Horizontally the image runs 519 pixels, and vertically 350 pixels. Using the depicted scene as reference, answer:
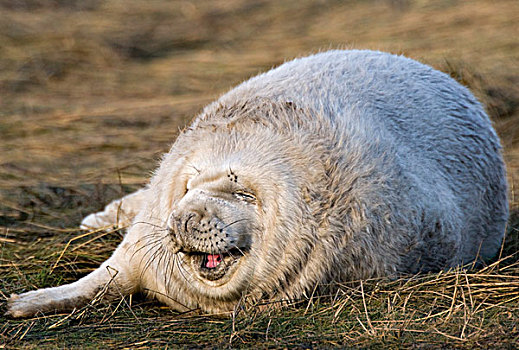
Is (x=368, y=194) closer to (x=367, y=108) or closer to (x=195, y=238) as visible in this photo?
(x=367, y=108)

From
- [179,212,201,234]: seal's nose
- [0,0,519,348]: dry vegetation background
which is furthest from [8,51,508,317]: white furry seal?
[0,0,519,348]: dry vegetation background

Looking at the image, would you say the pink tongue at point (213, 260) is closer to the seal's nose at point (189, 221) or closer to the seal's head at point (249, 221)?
the seal's head at point (249, 221)

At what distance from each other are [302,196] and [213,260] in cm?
50

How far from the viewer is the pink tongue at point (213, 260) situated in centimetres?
336

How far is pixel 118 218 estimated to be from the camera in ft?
15.6

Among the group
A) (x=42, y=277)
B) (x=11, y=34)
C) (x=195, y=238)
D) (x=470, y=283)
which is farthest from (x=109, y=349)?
(x=11, y=34)

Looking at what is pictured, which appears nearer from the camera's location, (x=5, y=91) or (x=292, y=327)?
(x=292, y=327)

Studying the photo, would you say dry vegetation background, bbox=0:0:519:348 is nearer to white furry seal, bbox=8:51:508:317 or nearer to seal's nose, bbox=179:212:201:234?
white furry seal, bbox=8:51:508:317

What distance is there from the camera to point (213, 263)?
336 centimetres

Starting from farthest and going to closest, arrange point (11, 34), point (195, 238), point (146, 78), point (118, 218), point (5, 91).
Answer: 1. point (11, 34)
2. point (146, 78)
3. point (5, 91)
4. point (118, 218)
5. point (195, 238)

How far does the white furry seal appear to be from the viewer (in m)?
3.36

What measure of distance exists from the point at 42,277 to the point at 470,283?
2.28m

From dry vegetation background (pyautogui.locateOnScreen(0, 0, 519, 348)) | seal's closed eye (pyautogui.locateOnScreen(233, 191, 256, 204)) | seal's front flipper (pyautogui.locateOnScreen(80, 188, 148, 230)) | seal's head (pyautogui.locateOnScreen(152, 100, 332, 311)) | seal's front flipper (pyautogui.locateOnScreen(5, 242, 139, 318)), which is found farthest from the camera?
seal's front flipper (pyautogui.locateOnScreen(80, 188, 148, 230))

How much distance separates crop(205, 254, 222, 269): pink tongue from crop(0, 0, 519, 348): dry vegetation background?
255 millimetres
